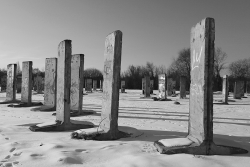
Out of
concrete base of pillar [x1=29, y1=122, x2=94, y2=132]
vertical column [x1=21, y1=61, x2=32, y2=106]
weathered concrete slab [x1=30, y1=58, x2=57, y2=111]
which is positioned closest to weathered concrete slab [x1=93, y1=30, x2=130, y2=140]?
concrete base of pillar [x1=29, y1=122, x2=94, y2=132]

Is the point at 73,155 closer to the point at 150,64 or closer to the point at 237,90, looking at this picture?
the point at 237,90

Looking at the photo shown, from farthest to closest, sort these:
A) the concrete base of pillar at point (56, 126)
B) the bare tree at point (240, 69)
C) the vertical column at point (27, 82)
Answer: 1. the bare tree at point (240, 69)
2. the vertical column at point (27, 82)
3. the concrete base of pillar at point (56, 126)

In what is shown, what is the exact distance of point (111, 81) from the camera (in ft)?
14.9

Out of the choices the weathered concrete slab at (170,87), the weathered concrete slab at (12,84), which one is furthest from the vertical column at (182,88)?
the weathered concrete slab at (12,84)

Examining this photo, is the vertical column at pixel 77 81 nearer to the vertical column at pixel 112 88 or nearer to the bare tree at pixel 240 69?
the vertical column at pixel 112 88

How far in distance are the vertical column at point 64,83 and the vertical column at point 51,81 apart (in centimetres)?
392

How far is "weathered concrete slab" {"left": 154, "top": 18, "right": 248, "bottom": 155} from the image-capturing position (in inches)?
128

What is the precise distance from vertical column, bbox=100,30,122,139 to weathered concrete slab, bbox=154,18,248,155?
1135 mm

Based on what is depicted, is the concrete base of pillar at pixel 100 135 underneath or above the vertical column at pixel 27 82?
underneath

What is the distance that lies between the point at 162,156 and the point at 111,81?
76.5 inches

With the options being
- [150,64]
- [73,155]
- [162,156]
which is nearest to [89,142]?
[73,155]

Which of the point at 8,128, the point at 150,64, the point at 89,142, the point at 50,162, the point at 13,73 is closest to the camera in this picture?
the point at 50,162

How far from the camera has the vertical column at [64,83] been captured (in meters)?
5.37

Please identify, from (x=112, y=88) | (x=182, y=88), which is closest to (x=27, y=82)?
(x=112, y=88)
